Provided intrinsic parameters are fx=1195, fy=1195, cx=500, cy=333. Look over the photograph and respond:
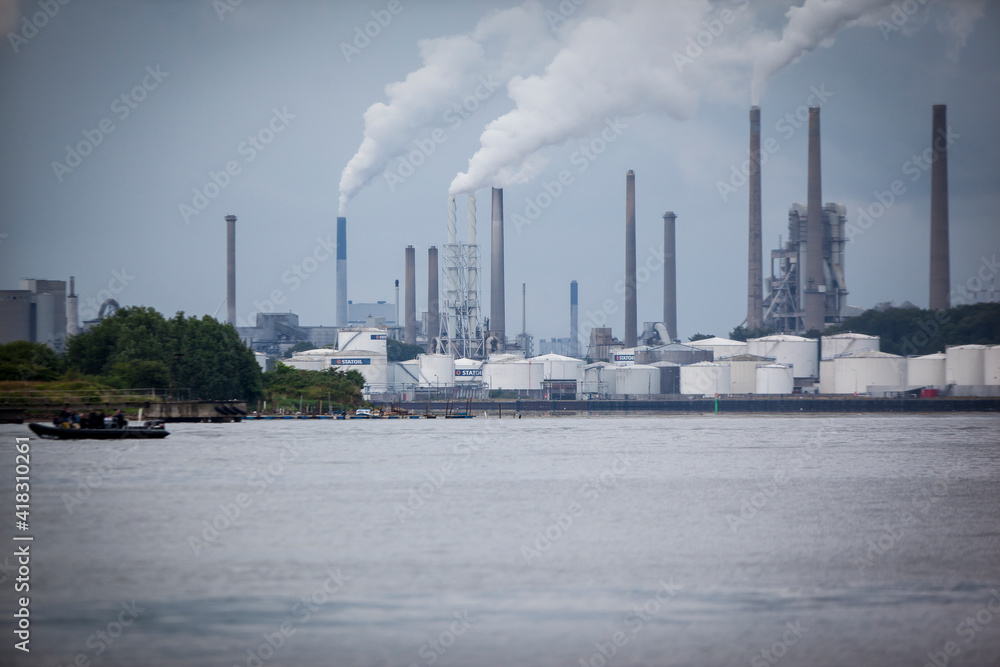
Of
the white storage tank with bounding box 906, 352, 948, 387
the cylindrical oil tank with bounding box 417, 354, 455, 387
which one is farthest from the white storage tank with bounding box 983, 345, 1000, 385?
the cylindrical oil tank with bounding box 417, 354, 455, 387

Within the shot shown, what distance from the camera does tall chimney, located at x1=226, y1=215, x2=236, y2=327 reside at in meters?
165

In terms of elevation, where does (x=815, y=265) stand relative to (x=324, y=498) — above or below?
above

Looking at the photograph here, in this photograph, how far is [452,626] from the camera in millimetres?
20828

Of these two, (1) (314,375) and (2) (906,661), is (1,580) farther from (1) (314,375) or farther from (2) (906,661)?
(1) (314,375)

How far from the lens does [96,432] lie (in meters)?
63.8

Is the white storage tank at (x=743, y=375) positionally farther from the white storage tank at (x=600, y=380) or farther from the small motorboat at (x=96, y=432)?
the small motorboat at (x=96, y=432)

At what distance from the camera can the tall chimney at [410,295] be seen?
179500 millimetres

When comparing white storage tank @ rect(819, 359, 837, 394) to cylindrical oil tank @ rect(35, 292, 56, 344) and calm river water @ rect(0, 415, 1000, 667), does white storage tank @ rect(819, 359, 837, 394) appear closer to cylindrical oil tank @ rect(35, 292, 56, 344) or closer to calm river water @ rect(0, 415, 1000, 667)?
cylindrical oil tank @ rect(35, 292, 56, 344)

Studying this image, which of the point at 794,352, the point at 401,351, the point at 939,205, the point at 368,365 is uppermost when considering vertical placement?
the point at 939,205

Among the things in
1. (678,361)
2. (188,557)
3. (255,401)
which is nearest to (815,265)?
(678,361)

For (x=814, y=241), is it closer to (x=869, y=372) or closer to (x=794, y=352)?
(x=794, y=352)

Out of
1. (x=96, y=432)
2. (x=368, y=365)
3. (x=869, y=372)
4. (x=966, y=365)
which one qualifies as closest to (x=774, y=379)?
(x=869, y=372)

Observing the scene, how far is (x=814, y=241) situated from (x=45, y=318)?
327ft

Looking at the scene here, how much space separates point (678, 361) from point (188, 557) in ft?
446
